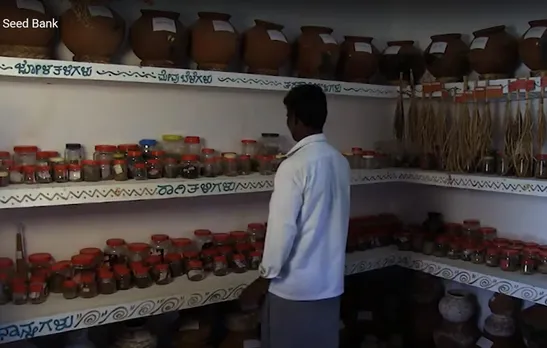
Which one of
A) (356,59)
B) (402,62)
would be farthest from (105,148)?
(402,62)

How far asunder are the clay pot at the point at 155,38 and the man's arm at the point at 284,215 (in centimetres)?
75

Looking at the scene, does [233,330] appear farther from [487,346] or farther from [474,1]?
[474,1]

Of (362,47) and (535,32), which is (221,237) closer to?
(362,47)

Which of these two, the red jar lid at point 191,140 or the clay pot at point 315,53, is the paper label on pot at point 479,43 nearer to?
the clay pot at point 315,53

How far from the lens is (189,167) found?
192 centimetres

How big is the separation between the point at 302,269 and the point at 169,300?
0.51m

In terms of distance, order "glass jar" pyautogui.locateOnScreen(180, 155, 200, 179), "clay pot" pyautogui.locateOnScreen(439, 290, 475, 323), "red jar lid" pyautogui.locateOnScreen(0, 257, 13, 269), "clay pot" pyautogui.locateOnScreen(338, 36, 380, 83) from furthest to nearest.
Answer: "clay pot" pyautogui.locateOnScreen(338, 36, 380, 83), "clay pot" pyautogui.locateOnScreen(439, 290, 475, 323), "glass jar" pyautogui.locateOnScreen(180, 155, 200, 179), "red jar lid" pyautogui.locateOnScreen(0, 257, 13, 269)

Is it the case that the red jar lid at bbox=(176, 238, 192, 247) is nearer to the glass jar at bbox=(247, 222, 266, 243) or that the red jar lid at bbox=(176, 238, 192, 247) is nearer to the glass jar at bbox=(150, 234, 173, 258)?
the glass jar at bbox=(150, 234, 173, 258)

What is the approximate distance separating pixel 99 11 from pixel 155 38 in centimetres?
21

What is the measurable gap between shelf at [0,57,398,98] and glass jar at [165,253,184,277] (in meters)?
0.63

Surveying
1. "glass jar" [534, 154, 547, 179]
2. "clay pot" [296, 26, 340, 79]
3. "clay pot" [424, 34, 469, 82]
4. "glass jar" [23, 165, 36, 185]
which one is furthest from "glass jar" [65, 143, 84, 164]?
"glass jar" [534, 154, 547, 179]

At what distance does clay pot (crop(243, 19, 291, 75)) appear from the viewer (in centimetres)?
218

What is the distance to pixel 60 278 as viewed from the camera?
1.76 m

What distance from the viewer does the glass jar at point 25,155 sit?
1.75 meters
